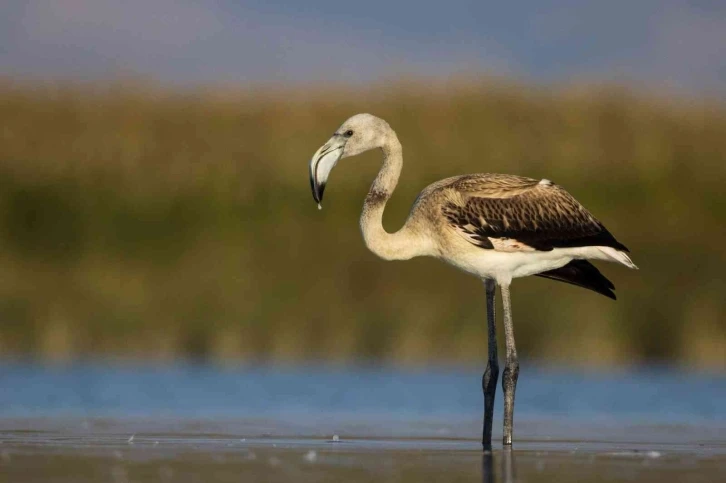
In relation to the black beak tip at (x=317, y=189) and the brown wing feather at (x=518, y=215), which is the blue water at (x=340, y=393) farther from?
the black beak tip at (x=317, y=189)

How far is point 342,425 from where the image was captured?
1218 centimetres

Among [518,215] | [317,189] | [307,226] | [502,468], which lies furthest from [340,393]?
[307,226]

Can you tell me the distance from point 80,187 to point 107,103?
112 inches

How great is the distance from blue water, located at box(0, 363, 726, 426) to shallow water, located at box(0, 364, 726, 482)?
0.06 ft

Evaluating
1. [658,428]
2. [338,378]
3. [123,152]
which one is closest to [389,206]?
[123,152]

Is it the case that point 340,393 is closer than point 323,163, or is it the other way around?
point 323,163

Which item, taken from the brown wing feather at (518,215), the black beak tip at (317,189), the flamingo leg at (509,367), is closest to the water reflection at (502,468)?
the flamingo leg at (509,367)

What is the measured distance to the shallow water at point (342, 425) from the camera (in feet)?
29.5

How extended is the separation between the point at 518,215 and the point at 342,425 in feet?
6.83

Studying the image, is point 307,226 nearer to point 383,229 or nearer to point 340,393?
point 340,393

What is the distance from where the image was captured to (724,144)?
2539 centimetres

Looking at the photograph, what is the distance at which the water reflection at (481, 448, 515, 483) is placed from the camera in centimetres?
857

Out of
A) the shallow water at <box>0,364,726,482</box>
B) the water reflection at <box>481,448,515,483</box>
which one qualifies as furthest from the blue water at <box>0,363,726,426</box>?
the water reflection at <box>481,448,515,483</box>

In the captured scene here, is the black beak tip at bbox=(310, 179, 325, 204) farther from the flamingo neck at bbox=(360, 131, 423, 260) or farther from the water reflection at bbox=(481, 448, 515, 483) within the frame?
the water reflection at bbox=(481, 448, 515, 483)
